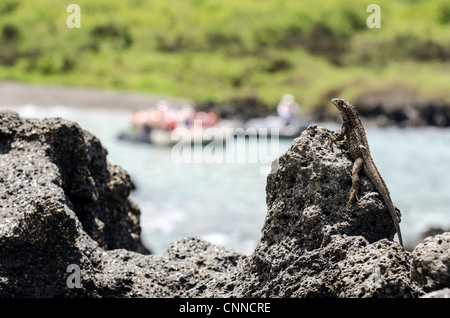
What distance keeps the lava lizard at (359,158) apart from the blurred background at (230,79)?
26.0 ft

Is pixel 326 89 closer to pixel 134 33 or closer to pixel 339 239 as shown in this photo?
pixel 134 33

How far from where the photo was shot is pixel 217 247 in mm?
4477

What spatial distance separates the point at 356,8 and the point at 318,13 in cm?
360

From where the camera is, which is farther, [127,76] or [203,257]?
[127,76]

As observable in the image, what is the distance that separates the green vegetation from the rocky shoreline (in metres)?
38.8

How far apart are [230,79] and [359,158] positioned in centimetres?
5088

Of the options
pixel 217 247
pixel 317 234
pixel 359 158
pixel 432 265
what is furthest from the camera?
pixel 217 247

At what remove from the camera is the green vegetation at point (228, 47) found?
1976 inches

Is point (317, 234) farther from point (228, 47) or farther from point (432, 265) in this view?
point (228, 47)

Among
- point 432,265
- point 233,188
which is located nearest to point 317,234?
point 432,265

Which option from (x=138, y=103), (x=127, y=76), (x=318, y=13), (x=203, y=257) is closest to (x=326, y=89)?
(x=138, y=103)

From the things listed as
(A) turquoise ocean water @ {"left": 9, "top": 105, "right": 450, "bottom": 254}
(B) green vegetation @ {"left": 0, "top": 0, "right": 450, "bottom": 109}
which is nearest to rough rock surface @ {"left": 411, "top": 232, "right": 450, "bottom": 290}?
(A) turquoise ocean water @ {"left": 9, "top": 105, "right": 450, "bottom": 254}

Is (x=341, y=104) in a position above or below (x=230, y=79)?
below
